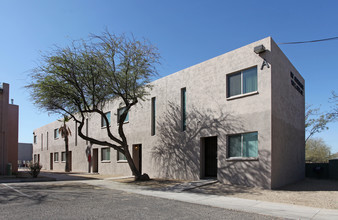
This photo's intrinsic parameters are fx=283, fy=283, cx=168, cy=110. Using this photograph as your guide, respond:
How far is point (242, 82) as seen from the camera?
1431 cm

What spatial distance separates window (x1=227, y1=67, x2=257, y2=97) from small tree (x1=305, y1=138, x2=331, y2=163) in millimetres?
28049

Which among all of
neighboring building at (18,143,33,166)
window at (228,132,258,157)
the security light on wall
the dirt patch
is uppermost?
the security light on wall

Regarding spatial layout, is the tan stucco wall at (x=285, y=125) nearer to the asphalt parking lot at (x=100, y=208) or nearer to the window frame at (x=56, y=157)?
the asphalt parking lot at (x=100, y=208)

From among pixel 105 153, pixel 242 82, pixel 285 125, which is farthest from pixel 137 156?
pixel 285 125

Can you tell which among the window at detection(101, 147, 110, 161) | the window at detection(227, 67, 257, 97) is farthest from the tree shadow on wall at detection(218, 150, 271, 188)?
the window at detection(101, 147, 110, 161)

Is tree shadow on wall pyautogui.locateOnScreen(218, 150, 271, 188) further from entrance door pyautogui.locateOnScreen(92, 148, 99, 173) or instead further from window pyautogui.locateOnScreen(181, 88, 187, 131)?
entrance door pyautogui.locateOnScreen(92, 148, 99, 173)

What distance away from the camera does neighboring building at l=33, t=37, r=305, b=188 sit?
13281 mm

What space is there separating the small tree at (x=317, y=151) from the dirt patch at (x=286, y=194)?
2780 centimetres

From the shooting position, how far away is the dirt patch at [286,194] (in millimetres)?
10266

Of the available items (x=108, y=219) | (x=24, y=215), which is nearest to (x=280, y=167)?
(x=108, y=219)

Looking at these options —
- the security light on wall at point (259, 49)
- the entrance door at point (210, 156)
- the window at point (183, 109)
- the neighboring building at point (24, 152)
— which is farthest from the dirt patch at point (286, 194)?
the neighboring building at point (24, 152)

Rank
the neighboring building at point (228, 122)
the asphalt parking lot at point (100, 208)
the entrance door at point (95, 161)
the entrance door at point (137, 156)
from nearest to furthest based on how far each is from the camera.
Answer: the asphalt parking lot at point (100, 208) → the neighboring building at point (228, 122) → the entrance door at point (137, 156) → the entrance door at point (95, 161)

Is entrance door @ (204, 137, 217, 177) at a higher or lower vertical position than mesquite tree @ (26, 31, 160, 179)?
lower

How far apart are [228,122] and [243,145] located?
142 centimetres
